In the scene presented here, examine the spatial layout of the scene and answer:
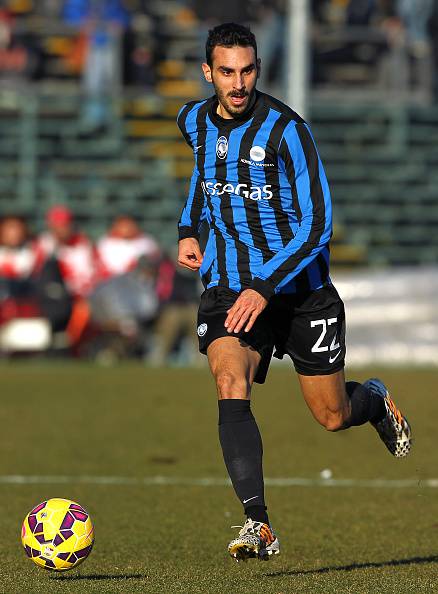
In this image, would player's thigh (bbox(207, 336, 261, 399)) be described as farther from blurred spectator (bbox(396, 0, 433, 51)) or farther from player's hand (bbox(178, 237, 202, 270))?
blurred spectator (bbox(396, 0, 433, 51))

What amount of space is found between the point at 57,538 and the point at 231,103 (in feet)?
6.19

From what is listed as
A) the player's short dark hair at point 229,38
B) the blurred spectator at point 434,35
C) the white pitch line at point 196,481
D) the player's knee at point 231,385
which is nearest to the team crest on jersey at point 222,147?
the player's short dark hair at point 229,38

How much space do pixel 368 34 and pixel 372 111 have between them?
1.54 metres

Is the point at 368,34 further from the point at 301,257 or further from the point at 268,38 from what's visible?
the point at 301,257

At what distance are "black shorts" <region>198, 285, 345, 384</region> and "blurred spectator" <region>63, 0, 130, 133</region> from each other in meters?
14.7

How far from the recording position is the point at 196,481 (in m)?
8.51

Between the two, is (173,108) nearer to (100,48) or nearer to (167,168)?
(167,168)

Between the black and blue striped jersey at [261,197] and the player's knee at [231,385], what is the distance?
362 millimetres

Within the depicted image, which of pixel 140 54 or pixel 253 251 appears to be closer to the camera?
pixel 253 251

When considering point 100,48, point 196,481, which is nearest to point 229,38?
point 196,481

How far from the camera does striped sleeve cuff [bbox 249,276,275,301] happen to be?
221 inches

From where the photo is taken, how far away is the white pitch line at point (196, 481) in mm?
8352

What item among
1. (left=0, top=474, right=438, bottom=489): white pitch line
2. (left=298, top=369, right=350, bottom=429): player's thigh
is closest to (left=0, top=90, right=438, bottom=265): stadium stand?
(left=0, top=474, right=438, bottom=489): white pitch line

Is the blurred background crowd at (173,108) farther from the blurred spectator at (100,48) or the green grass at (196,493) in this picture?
the green grass at (196,493)
